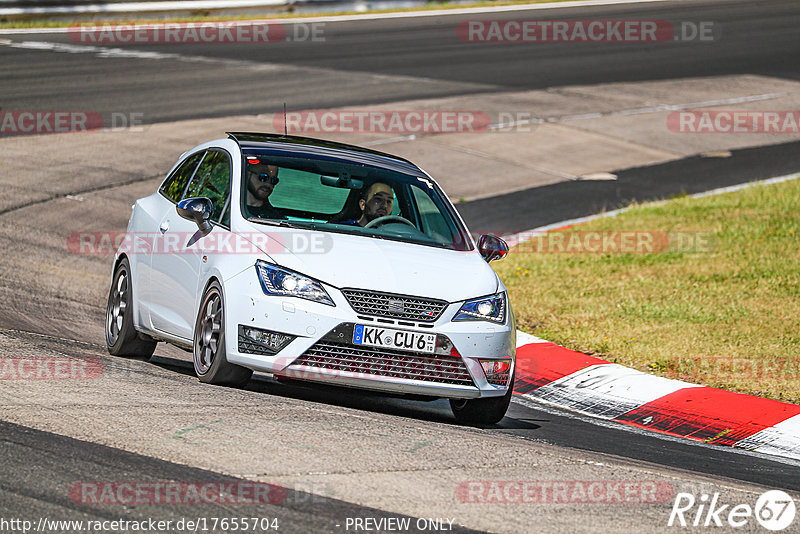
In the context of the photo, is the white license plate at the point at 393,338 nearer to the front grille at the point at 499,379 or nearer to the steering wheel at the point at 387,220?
the front grille at the point at 499,379

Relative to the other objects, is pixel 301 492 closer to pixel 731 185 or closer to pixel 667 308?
pixel 667 308

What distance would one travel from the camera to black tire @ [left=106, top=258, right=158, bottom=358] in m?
8.91

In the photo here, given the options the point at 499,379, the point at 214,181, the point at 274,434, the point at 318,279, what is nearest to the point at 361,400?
the point at 499,379

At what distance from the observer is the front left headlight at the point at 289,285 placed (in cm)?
712

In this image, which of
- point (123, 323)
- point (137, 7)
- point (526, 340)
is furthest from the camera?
point (137, 7)

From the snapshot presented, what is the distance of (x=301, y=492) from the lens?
5309 mm

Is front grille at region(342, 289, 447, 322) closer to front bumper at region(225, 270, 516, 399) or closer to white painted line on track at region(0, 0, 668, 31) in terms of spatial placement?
front bumper at region(225, 270, 516, 399)

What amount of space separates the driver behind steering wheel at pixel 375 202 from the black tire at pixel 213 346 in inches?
53.3

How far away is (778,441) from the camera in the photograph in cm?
782

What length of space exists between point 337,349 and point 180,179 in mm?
2680

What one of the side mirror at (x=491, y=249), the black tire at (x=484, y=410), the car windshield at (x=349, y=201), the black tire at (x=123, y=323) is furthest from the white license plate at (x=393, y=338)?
the black tire at (x=123, y=323)

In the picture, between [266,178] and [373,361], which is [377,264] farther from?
[266,178]

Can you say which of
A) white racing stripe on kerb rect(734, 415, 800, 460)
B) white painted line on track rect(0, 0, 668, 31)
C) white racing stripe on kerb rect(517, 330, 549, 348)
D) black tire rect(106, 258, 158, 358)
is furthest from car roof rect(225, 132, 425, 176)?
white painted line on track rect(0, 0, 668, 31)

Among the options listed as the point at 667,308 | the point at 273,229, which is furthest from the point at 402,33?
the point at 273,229
